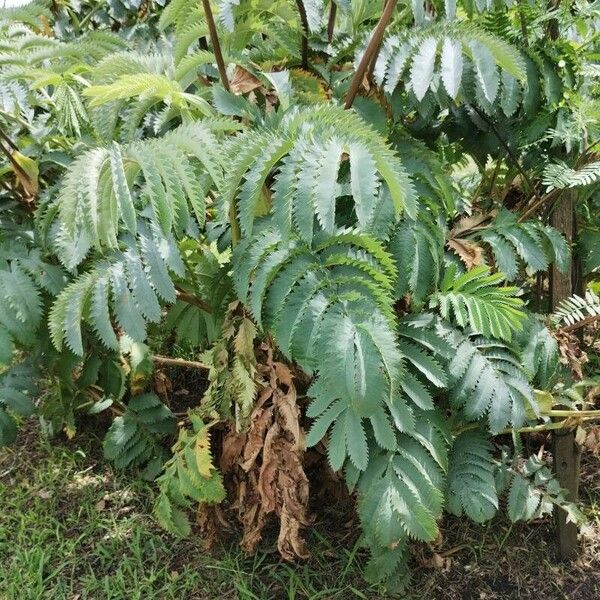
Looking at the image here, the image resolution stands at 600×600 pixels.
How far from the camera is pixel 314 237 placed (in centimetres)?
133

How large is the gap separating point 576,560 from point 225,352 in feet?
3.52

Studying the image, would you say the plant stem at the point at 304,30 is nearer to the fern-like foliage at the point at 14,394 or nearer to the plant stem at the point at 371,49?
the plant stem at the point at 371,49

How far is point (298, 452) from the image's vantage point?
1590 mm

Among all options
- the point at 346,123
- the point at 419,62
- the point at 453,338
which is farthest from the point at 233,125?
the point at 453,338

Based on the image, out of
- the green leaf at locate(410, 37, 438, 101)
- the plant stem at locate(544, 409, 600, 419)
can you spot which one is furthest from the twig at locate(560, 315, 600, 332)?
the green leaf at locate(410, 37, 438, 101)

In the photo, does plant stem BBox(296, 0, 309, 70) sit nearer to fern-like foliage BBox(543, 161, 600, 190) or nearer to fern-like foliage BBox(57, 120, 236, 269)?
fern-like foliage BBox(57, 120, 236, 269)

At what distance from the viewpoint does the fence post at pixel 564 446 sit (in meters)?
1.78

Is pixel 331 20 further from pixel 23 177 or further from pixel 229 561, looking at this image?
pixel 229 561

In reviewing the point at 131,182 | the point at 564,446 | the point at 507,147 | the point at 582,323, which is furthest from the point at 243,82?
the point at 564,446

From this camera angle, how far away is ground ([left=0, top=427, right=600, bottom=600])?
6.04 ft

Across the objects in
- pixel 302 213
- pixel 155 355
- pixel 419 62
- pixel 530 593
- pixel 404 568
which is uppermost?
pixel 419 62

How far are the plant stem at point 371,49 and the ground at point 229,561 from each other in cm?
108

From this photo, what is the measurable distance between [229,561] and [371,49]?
1.31 meters

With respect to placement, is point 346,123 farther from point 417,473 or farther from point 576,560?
point 576,560
